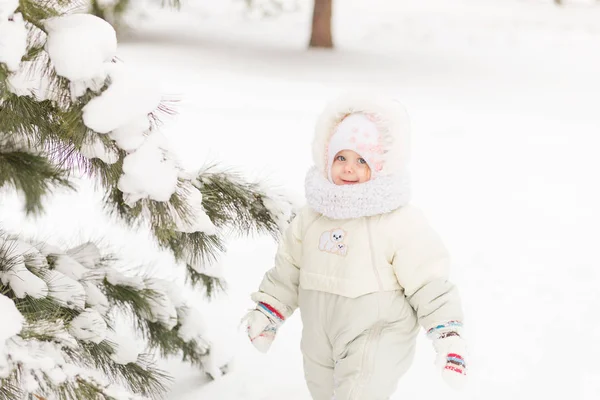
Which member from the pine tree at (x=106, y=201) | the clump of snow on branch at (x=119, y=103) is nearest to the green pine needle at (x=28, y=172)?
the pine tree at (x=106, y=201)

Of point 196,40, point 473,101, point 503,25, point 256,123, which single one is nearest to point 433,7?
point 503,25

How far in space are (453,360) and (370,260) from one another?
0.34 metres

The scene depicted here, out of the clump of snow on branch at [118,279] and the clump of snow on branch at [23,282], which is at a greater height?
the clump of snow on branch at [118,279]

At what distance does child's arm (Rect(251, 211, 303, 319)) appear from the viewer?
2.39m

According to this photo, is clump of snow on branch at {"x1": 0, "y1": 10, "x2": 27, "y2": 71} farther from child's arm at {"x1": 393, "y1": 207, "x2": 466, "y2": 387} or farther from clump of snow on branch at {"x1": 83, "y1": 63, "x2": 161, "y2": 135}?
child's arm at {"x1": 393, "y1": 207, "x2": 466, "y2": 387}

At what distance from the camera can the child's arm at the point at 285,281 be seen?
2.39 m

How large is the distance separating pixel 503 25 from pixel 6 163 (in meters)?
11.0

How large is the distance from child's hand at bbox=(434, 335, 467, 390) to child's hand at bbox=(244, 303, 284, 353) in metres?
0.50

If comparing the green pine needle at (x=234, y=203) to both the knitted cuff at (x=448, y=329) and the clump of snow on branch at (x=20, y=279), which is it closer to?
the clump of snow on branch at (x=20, y=279)

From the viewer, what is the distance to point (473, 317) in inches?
150

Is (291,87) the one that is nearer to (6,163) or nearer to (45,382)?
(6,163)

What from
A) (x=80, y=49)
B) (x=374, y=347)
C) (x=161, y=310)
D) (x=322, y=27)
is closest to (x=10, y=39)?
(x=80, y=49)

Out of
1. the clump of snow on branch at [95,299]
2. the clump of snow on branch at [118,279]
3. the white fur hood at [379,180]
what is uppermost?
the white fur hood at [379,180]

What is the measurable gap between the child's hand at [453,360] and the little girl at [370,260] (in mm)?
38
